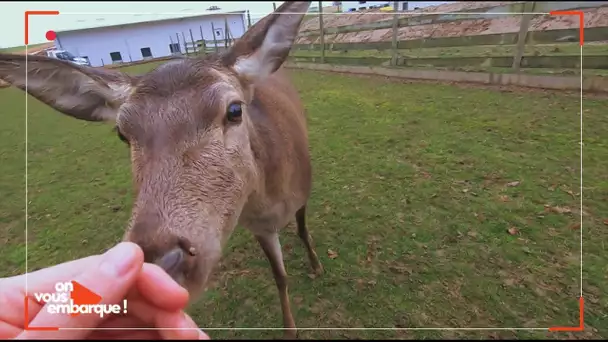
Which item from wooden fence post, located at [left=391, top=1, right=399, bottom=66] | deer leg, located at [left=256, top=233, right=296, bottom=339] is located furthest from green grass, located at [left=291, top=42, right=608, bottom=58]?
deer leg, located at [left=256, top=233, right=296, bottom=339]

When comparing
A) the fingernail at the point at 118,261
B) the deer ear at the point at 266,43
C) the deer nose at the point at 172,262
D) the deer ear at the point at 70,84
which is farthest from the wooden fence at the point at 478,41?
the fingernail at the point at 118,261

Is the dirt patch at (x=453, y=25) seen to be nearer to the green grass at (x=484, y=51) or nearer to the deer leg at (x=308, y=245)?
the green grass at (x=484, y=51)

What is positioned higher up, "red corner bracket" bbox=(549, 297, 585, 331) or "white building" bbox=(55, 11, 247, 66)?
"white building" bbox=(55, 11, 247, 66)

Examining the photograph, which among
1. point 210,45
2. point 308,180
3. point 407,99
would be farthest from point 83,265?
point 210,45

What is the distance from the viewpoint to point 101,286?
98 cm

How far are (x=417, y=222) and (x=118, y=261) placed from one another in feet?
11.9

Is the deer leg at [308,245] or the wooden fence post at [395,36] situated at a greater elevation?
the wooden fence post at [395,36]

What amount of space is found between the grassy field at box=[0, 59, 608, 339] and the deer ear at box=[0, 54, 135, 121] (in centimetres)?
117

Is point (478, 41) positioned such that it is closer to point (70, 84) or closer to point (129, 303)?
point (70, 84)

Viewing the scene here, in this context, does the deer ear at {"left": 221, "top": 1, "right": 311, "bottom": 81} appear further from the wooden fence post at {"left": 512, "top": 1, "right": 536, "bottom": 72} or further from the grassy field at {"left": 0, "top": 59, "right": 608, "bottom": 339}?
the wooden fence post at {"left": 512, "top": 1, "right": 536, "bottom": 72}

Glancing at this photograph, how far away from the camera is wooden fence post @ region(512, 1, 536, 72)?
8.17 m

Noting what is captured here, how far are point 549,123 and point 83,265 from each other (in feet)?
22.7

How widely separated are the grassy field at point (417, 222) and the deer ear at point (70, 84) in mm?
1171

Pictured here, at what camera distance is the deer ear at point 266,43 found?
222 centimetres
